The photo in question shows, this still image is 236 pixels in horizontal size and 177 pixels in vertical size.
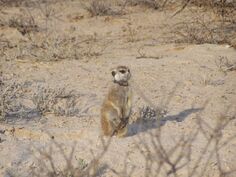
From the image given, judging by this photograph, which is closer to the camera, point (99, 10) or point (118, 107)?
point (118, 107)

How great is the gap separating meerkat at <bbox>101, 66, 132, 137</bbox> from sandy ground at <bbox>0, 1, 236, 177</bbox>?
0.39 feet

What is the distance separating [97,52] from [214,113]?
285 centimetres

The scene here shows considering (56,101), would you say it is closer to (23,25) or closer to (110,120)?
(110,120)

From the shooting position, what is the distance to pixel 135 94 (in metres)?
7.30

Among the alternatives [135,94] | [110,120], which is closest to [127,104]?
[110,120]

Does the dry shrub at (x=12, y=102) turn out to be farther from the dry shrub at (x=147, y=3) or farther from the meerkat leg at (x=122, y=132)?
the dry shrub at (x=147, y=3)

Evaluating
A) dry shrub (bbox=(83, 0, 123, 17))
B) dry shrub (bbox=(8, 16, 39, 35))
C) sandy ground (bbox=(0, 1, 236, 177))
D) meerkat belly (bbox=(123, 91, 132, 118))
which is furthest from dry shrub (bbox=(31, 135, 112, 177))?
dry shrub (bbox=(83, 0, 123, 17))

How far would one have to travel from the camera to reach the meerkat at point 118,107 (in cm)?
570

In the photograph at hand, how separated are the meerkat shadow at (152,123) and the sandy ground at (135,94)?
0.01 meters

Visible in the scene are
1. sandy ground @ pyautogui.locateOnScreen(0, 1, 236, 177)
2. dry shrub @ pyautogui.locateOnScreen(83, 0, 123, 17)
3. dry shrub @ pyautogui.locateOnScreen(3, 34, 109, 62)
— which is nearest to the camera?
sandy ground @ pyautogui.locateOnScreen(0, 1, 236, 177)

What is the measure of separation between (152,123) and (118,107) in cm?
72

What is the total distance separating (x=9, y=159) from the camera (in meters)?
5.46

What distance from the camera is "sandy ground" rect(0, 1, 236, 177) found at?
18.1 feet

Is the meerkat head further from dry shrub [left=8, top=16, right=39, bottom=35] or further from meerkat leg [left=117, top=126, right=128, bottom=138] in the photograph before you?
dry shrub [left=8, top=16, right=39, bottom=35]
